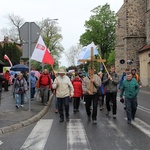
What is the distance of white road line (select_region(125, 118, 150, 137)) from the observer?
28.1ft

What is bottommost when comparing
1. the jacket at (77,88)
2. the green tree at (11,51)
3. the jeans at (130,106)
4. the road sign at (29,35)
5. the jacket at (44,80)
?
the jeans at (130,106)

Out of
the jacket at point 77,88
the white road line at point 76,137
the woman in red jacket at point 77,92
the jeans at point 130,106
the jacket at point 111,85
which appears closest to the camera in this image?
the white road line at point 76,137

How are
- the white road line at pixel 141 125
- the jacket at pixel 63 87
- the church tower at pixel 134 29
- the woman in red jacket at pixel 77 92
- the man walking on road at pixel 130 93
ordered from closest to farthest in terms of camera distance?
1. the white road line at pixel 141 125
2. the man walking on road at pixel 130 93
3. the jacket at pixel 63 87
4. the woman in red jacket at pixel 77 92
5. the church tower at pixel 134 29

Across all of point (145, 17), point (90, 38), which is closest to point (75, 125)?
point (145, 17)

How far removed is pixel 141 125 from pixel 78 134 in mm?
2425

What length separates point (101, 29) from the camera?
68375mm

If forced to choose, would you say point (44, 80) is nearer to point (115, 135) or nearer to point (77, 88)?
point (77, 88)

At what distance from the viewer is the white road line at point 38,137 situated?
673cm

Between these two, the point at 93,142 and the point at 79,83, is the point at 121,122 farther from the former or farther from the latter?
the point at 79,83

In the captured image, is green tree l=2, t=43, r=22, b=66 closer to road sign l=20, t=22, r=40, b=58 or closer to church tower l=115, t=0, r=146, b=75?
church tower l=115, t=0, r=146, b=75

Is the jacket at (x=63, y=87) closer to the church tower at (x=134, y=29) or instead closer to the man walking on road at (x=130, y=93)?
the man walking on road at (x=130, y=93)

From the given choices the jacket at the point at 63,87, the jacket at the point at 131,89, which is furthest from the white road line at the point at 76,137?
the jacket at the point at 131,89

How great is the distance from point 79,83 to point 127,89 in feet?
12.3

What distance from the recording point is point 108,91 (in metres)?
11.4
